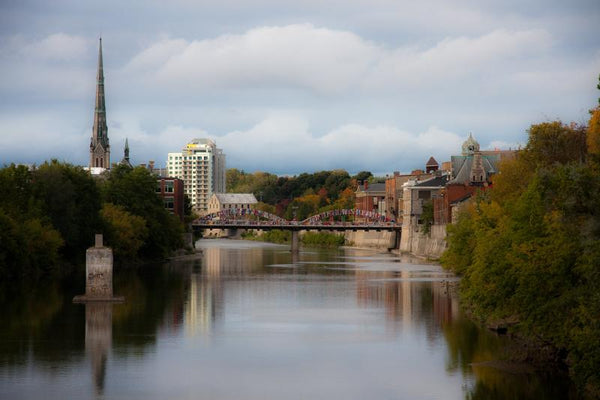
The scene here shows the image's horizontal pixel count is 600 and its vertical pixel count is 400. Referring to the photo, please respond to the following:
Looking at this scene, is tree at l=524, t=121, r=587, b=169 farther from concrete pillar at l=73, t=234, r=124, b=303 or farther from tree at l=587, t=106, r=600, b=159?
concrete pillar at l=73, t=234, r=124, b=303

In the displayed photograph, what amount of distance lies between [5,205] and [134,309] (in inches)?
1083

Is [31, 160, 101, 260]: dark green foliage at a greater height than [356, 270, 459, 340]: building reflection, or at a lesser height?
greater

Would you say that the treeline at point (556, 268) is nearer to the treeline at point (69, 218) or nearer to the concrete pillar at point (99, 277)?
Result: the concrete pillar at point (99, 277)

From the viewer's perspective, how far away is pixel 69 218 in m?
90.4

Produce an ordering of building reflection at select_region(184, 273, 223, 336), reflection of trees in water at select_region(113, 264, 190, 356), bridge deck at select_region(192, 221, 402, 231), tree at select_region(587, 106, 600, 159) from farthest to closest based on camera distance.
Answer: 1. bridge deck at select_region(192, 221, 402, 231)
2. building reflection at select_region(184, 273, 223, 336)
3. tree at select_region(587, 106, 600, 159)
4. reflection of trees in water at select_region(113, 264, 190, 356)

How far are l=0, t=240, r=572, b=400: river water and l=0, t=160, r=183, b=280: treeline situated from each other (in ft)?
24.3

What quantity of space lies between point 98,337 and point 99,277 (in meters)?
15.3

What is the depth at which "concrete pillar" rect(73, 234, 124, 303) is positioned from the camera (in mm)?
61031

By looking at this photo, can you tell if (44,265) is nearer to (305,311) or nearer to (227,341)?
(305,311)

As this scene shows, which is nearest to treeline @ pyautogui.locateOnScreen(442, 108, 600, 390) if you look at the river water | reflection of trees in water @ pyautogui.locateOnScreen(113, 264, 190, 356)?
the river water

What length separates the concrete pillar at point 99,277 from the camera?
61.0m

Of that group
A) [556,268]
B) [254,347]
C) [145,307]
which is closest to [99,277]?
[145,307]

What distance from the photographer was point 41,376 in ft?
122

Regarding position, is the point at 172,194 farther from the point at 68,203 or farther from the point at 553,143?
the point at 553,143
